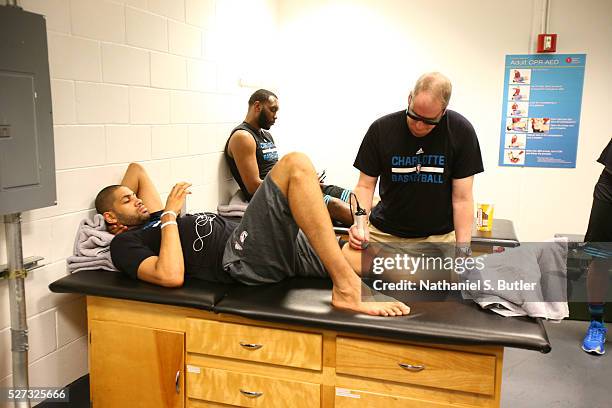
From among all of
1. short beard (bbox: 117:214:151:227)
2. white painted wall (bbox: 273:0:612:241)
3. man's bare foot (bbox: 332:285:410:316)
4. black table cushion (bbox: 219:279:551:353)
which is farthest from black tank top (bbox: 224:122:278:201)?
man's bare foot (bbox: 332:285:410:316)

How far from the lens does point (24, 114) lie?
1.94 m

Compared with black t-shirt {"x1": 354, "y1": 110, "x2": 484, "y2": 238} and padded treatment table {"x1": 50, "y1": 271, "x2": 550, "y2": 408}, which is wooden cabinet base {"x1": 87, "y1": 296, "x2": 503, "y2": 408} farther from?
black t-shirt {"x1": 354, "y1": 110, "x2": 484, "y2": 238}

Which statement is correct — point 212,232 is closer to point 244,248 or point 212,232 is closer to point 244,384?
point 244,248

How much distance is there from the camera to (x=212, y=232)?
239cm

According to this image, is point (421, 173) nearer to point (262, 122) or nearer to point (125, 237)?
point (125, 237)

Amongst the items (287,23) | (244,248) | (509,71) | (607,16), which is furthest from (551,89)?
(244,248)

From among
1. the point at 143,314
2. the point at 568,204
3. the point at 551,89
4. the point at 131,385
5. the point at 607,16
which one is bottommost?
the point at 131,385

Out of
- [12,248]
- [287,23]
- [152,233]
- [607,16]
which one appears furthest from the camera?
[287,23]

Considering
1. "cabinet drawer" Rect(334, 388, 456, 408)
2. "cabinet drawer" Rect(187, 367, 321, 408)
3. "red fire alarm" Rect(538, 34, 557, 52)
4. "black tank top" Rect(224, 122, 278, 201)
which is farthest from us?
"red fire alarm" Rect(538, 34, 557, 52)

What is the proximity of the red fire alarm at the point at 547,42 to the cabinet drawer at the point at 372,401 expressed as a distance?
9.72 ft

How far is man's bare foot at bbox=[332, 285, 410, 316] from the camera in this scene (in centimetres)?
195

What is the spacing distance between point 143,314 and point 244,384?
0.52 m

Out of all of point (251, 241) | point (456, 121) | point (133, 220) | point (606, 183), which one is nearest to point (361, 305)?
point (251, 241)

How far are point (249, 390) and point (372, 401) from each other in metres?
0.48
